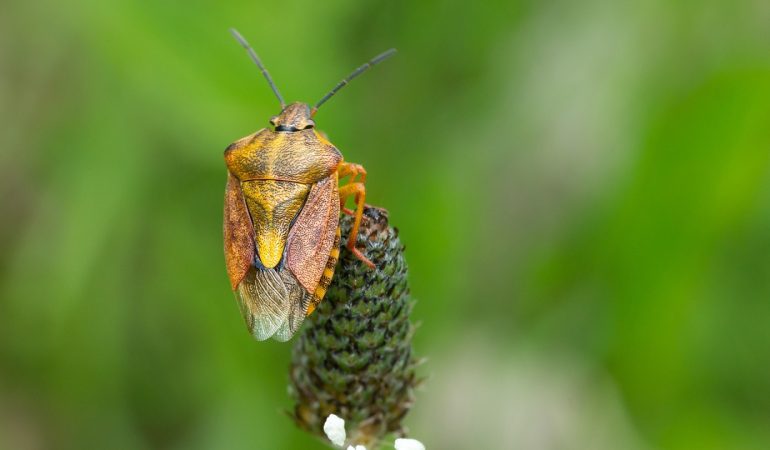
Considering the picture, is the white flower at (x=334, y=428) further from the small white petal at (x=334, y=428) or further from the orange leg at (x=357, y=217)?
the orange leg at (x=357, y=217)

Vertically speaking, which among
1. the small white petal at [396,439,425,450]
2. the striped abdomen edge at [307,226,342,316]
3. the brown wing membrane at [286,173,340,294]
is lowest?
the small white petal at [396,439,425,450]

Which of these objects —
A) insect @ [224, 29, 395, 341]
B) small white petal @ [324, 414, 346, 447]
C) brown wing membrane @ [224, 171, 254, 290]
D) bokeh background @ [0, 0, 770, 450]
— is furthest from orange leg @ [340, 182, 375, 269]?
bokeh background @ [0, 0, 770, 450]

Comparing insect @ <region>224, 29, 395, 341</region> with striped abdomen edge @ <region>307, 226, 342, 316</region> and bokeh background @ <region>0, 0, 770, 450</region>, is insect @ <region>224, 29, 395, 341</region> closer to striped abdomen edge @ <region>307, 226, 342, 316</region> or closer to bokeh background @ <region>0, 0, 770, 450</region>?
striped abdomen edge @ <region>307, 226, 342, 316</region>

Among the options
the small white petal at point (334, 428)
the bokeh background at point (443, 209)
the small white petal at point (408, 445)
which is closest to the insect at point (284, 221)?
the small white petal at point (334, 428)

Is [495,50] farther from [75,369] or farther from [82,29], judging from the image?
[75,369]

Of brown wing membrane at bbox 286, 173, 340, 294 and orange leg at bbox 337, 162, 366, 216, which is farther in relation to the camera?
orange leg at bbox 337, 162, 366, 216

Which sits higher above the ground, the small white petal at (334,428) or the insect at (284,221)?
the insect at (284,221)

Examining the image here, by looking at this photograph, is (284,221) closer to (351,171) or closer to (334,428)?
(351,171)

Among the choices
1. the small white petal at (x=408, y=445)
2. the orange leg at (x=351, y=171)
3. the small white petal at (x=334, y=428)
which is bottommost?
the small white petal at (x=408, y=445)
